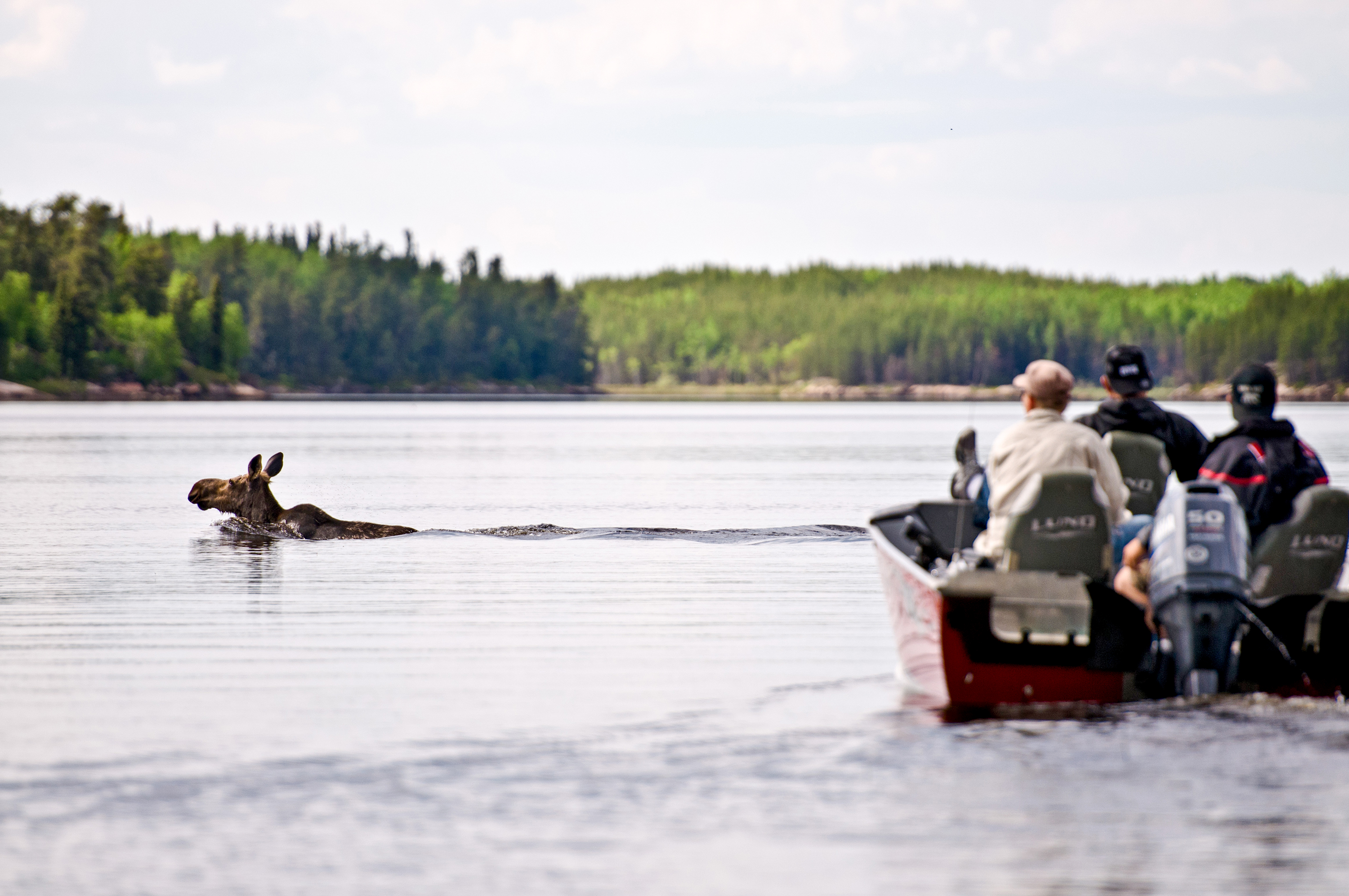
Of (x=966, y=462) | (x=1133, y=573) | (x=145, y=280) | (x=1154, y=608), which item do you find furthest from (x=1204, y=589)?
(x=145, y=280)

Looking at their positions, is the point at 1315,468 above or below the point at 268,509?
above

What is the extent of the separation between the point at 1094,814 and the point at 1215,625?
2086 mm

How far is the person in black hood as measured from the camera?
1108 centimetres

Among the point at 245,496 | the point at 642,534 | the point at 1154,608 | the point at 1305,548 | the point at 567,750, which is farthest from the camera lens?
the point at 245,496

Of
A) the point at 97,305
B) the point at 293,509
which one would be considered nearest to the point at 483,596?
the point at 293,509

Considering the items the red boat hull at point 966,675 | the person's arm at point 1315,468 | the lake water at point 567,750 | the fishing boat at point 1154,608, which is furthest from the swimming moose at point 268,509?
the person's arm at point 1315,468

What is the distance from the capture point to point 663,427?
87.4m

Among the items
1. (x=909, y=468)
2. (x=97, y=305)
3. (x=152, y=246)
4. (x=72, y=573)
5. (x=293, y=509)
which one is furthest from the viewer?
(x=152, y=246)

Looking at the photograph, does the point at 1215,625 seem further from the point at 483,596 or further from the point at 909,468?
the point at 909,468

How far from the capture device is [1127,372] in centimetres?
1102

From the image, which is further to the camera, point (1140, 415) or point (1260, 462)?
point (1140, 415)

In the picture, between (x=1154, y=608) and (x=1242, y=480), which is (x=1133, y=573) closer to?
(x=1154, y=608)

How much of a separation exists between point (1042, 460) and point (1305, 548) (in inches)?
64.4

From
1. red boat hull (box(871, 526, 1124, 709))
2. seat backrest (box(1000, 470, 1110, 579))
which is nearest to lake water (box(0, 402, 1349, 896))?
red boat hull (box(871, 526, 1124, 709))
